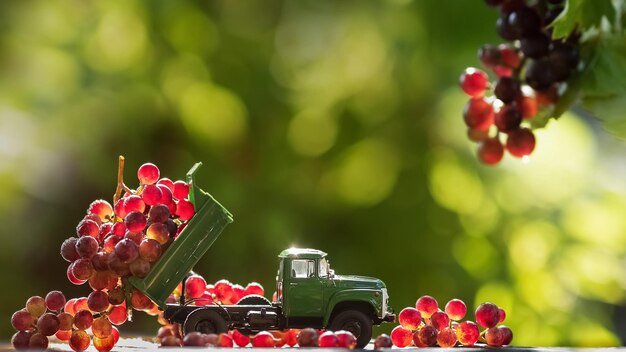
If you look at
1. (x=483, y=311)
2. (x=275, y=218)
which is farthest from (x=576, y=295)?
(x=483, y=311)

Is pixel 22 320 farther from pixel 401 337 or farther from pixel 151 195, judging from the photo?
pixel 401 337

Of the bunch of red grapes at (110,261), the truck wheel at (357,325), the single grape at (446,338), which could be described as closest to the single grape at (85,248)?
the bunch of red grapes at (110,261)

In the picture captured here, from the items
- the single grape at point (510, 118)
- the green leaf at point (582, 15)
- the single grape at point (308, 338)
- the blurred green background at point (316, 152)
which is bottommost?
the single grape at point (308, 338)

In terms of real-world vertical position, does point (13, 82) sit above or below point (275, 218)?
above

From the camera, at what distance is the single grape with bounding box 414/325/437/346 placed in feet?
2.29

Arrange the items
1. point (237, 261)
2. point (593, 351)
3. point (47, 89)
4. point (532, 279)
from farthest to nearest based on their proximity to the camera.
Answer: point (47, 89) → point (237, 261) → point (532, 279) → point (593, 351)

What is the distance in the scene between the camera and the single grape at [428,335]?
0.70 m

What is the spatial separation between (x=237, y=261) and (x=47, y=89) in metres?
0.78

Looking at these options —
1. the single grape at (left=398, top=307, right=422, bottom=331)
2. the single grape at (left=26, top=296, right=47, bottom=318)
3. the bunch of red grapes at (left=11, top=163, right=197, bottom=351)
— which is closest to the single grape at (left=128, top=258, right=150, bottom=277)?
the bunch of red grapes at (left=11, top=163, right=197, bottom=351)

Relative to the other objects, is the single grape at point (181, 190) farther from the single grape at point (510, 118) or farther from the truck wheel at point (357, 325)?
the single grape at point (510, 118)

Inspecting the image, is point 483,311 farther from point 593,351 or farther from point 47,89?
point 47,89

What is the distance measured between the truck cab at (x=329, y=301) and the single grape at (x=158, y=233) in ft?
0.33

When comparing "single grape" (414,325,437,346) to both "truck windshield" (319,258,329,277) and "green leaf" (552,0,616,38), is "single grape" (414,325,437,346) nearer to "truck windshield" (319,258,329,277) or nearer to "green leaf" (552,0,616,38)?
"truck windshield" (319,258,329,277)

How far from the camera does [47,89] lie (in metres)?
2.29
